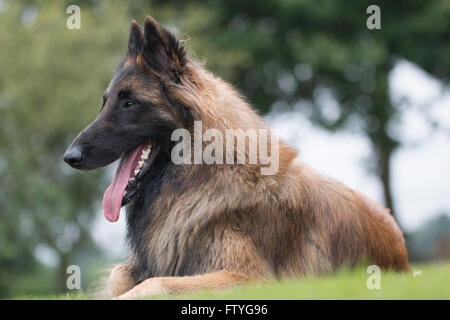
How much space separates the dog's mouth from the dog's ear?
0.68 metres

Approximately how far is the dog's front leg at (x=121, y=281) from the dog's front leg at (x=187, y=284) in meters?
0.73

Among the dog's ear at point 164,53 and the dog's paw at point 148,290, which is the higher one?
the dog's ear at point 164,53

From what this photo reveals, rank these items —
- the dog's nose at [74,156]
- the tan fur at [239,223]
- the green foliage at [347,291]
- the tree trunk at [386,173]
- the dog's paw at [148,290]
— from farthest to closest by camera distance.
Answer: the tree trunk at [386,173] → the dog's nose at [74,156] → the tan fur at [239,223] → the dog's paw at [148,290] → the green foliage at [347,291]

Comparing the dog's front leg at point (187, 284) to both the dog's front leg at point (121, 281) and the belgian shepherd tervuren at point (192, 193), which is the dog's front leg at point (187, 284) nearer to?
the belgian shepherd tervuren at point (192, 193)

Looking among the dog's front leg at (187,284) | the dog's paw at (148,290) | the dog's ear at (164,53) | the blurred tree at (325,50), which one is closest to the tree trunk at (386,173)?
the blurred tree at (325,50)

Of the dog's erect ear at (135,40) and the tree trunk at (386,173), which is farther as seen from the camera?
the tree trunk at (386,173)

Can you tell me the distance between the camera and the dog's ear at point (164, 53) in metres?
5.14

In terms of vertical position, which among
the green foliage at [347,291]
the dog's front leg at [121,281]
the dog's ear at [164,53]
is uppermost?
the dog's ear at [164,53]

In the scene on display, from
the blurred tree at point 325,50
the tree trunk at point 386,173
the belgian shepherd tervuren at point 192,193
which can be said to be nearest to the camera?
the belgian shepherd tervuren at point 192,193

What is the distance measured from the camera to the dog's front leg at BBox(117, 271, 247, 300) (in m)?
4.45

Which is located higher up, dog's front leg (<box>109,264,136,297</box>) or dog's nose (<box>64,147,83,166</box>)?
dog's nose (<box>64,147,83,166</box>)

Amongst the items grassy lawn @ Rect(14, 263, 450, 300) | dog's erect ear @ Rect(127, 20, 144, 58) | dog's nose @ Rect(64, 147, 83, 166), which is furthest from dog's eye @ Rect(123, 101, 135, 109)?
grassy lawn @ Rect(14, 263, 450, 300)

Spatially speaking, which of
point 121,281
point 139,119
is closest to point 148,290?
point 121,281

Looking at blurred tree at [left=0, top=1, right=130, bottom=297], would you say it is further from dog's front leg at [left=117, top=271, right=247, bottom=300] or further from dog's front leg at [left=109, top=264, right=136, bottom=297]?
dog's front leg at [left=117, top=271, right=247, bottom=300]
